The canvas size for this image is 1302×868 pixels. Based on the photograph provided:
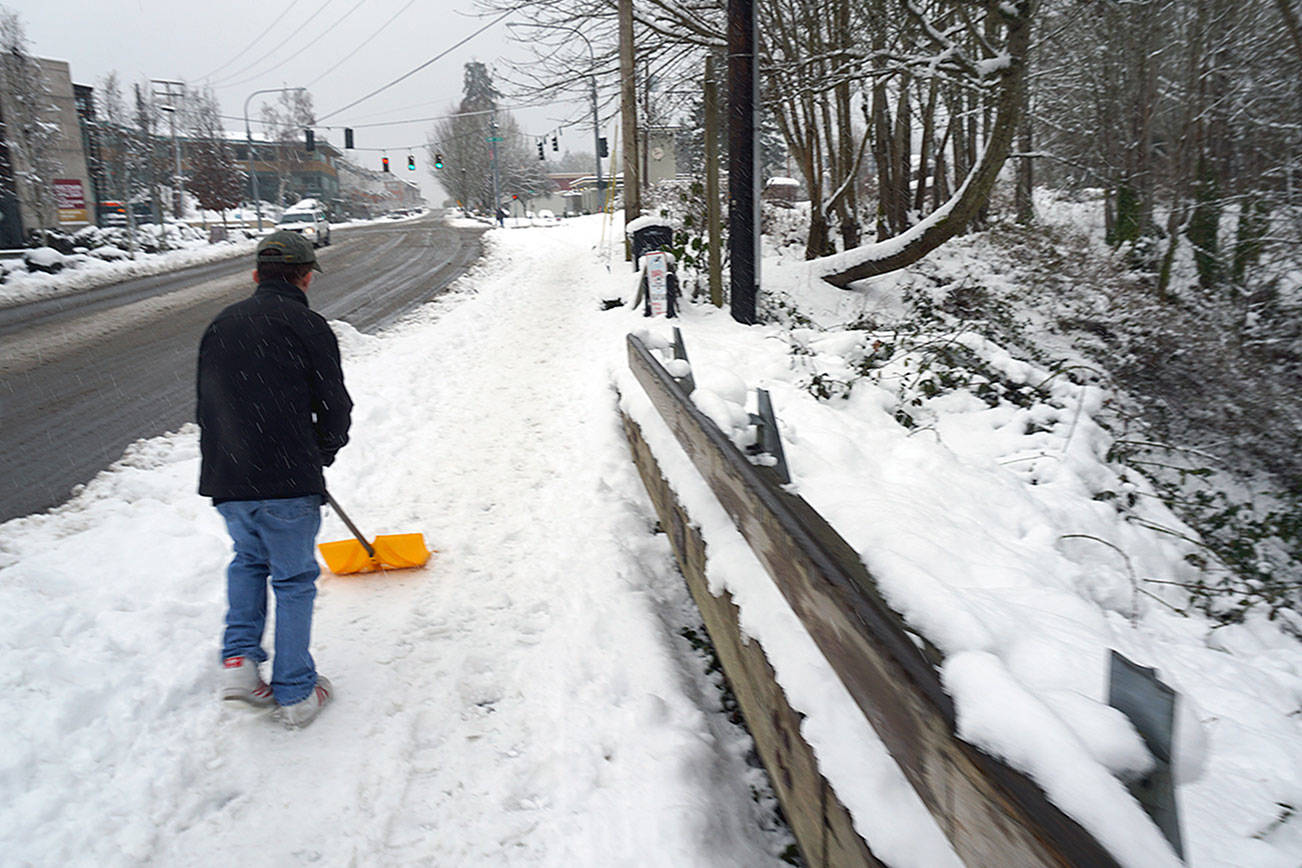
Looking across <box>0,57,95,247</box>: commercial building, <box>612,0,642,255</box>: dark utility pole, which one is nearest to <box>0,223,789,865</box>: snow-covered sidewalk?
<box>612,0,642,255</box>: dark utility pole

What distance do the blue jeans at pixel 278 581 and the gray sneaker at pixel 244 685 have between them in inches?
1.5

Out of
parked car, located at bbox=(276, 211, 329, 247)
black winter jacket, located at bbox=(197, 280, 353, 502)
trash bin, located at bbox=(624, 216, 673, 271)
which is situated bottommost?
black winter jacket, located at bbox=(197, 280, 353, 502)

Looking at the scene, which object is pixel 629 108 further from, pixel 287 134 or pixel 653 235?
pixel 287 134

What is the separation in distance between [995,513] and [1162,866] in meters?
3.72

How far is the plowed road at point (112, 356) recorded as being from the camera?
234 inches

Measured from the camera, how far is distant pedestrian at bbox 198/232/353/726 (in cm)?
295

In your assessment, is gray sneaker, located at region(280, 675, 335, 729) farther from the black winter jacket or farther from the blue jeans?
the black winter jacket

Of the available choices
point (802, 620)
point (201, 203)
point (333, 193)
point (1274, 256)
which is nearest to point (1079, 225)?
point (1274, 256)

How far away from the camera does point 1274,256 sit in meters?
9.60

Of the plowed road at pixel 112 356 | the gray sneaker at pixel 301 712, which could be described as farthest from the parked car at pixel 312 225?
the gray sneaker at pixel 301 712

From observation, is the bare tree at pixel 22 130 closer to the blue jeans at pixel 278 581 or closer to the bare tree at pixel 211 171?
the bare tree at pixel 211 171

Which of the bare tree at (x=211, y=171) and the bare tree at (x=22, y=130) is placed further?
the bare tree at (x=211, y=171)

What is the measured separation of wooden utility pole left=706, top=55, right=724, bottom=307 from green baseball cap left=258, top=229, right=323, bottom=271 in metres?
7.74

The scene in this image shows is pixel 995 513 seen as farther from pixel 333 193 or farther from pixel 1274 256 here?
pixel 333 193
